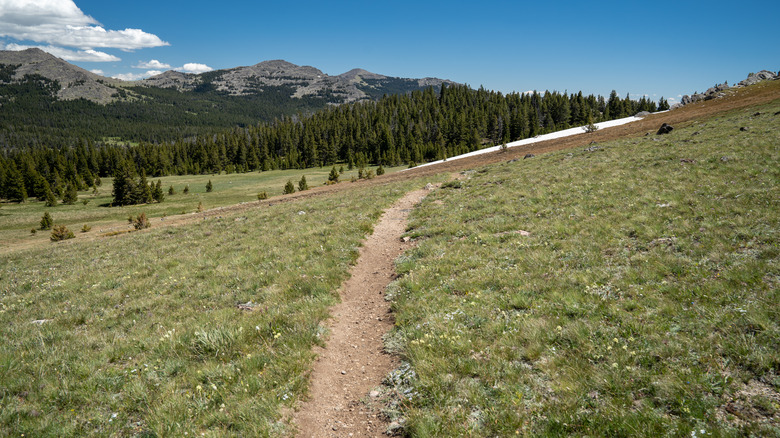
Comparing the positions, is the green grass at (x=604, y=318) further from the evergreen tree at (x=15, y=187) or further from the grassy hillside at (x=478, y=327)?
the evergreen tree at (x=15, y=187)

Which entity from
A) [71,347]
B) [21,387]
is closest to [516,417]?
[21,387]

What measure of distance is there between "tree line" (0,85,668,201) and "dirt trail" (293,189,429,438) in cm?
10048

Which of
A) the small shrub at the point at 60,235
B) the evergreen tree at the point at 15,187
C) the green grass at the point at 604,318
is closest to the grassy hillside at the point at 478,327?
the green grass at the point at 604,318

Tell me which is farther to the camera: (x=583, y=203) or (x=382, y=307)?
(x=583, y=203)

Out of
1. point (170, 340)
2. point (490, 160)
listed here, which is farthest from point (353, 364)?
point (490, 160)

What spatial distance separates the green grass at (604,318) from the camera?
511 cm

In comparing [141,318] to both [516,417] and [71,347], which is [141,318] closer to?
[71,347]

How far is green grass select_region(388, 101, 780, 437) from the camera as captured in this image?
16.8 ft

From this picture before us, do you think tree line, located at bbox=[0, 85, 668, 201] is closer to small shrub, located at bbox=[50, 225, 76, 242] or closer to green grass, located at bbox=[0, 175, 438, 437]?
small shrub, located at bbox=[50, 225, 76, 242]

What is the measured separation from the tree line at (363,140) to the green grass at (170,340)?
326 ft

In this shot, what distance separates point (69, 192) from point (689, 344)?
109 metres

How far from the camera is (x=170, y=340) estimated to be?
842 centimetres

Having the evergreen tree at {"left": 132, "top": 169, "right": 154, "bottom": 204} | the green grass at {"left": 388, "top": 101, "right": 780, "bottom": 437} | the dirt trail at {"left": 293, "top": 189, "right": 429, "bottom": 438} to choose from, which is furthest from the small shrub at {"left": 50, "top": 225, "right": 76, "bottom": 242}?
the green grass at {"left": 388, "top": 101, "right": 780, "bottom": 437}

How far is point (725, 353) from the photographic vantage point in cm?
580
